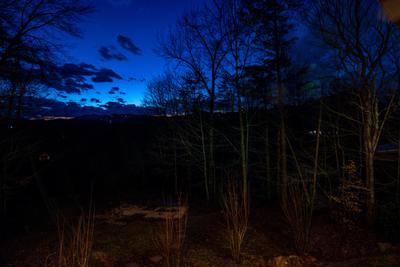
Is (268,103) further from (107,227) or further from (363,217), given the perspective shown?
(107,227)

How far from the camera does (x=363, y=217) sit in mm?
6887

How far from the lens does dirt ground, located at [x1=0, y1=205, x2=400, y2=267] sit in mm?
4844

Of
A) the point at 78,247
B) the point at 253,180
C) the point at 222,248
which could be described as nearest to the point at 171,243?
the point at 78,247

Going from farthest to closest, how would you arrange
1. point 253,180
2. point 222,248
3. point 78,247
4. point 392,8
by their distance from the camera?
point 253,180, point 222,248, point 78,247, point 392,8

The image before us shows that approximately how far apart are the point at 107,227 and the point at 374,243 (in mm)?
7031

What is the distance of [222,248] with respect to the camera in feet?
18.5

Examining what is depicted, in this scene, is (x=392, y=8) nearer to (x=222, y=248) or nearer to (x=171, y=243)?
(x=171, y=243)

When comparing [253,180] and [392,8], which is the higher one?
[392,8]

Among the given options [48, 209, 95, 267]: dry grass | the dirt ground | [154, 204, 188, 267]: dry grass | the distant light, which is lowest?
the dirt ground

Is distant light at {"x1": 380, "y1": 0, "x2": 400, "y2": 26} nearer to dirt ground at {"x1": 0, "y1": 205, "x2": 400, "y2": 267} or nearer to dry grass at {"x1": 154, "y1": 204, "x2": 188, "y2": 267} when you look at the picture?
dry grass at {"x1": 154, "y1": 204, "x2": 188, "y2": 267}

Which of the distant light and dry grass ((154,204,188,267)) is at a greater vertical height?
the distant light

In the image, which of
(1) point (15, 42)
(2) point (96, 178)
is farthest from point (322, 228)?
(2) point (96, 178)

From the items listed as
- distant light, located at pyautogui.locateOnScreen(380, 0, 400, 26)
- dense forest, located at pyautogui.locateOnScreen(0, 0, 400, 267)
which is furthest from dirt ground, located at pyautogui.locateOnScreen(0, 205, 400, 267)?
distant light, located at pyautogui.locateOnScreen(380, 0, 400, 26)

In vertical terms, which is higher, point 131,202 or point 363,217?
point 363,217
